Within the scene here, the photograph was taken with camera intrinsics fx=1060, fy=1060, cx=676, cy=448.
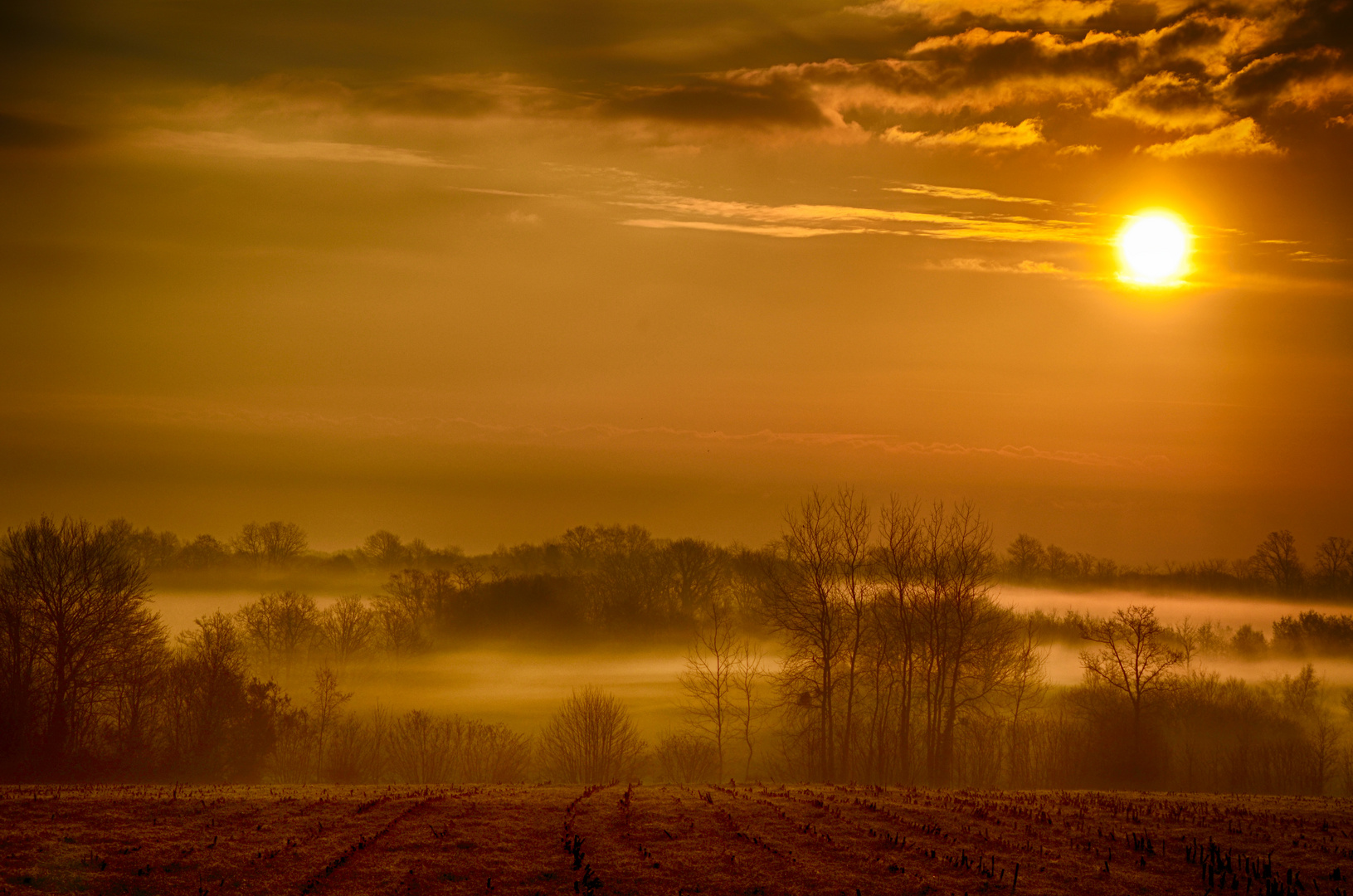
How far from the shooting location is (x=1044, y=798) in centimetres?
4209

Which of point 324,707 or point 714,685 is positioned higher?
point 714,685

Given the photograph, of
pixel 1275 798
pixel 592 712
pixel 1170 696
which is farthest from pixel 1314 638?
pixel 1275 798

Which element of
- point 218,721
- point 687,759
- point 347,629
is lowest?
point 687,759

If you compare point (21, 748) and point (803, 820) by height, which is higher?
point (803, 820)

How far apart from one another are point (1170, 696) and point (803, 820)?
296 ft

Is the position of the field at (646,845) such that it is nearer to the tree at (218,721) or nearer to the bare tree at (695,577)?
the tree at (218,721)

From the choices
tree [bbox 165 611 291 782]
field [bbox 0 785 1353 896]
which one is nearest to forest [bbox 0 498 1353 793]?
tree [bbox 165 611 291 782]

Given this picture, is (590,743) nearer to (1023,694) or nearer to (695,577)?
(695,577)

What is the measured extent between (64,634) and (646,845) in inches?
2879

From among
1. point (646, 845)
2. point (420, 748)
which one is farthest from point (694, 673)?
point (646, 845)

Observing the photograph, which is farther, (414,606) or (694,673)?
(414,606)

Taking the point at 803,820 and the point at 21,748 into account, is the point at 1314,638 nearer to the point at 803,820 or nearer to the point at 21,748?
the point at 803,820

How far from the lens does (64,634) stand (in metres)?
83.9

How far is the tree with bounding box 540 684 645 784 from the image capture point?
105m
